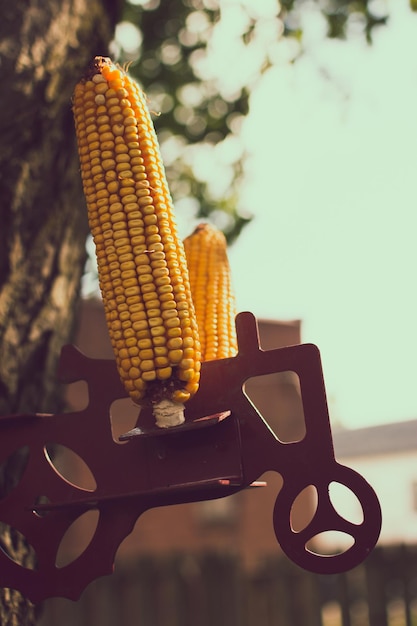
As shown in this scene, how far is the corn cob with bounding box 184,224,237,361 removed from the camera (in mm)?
1342

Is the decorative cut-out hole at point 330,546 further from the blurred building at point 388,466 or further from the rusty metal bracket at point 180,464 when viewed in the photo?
the rusty metal bracket at point 180,464

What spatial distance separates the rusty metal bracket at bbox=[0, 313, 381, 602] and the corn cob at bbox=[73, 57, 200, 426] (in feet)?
0.21

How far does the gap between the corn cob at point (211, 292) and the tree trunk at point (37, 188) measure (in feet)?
2.52

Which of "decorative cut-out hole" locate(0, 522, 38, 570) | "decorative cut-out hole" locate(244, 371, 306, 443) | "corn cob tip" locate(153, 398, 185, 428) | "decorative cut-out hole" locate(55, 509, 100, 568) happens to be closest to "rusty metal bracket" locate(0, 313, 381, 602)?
"corn cob tip" locate(153, 398, 185, 428)

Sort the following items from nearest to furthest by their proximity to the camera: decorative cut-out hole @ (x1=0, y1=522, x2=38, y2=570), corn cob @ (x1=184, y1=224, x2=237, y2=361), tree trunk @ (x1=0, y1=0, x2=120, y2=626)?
corn cob @ (x1=184, y1=224, x2=237, y2=361) < decorative cut-out hole @ (x1=0, y1=522, x2=38, y2=570) < tree trunk @ (x1=0, y1=0, x2=120, y2=626)

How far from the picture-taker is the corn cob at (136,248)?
44.9 inches

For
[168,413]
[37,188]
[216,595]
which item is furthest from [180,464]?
[216,595]

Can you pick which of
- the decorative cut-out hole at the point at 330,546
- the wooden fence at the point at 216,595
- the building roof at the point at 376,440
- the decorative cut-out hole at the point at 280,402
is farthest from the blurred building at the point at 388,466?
the decorative cut-out hole at the point at 280,402

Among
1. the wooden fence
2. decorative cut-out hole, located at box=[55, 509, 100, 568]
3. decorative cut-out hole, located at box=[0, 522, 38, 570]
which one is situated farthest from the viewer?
decorative cut-out hole, located at box=[55, 509, 100, 568]

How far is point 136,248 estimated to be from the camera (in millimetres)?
1160

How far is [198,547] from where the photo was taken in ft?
45.5

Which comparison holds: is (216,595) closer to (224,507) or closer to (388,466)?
(388,466)

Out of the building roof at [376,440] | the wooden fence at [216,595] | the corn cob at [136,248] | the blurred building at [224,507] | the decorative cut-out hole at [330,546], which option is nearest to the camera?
the corn cob at [136,248]

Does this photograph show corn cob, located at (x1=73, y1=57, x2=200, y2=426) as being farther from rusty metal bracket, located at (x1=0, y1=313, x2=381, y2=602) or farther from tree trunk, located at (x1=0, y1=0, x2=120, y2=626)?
tree trunk, located at (x1=0, y1=0, x2=120, y2=626)
